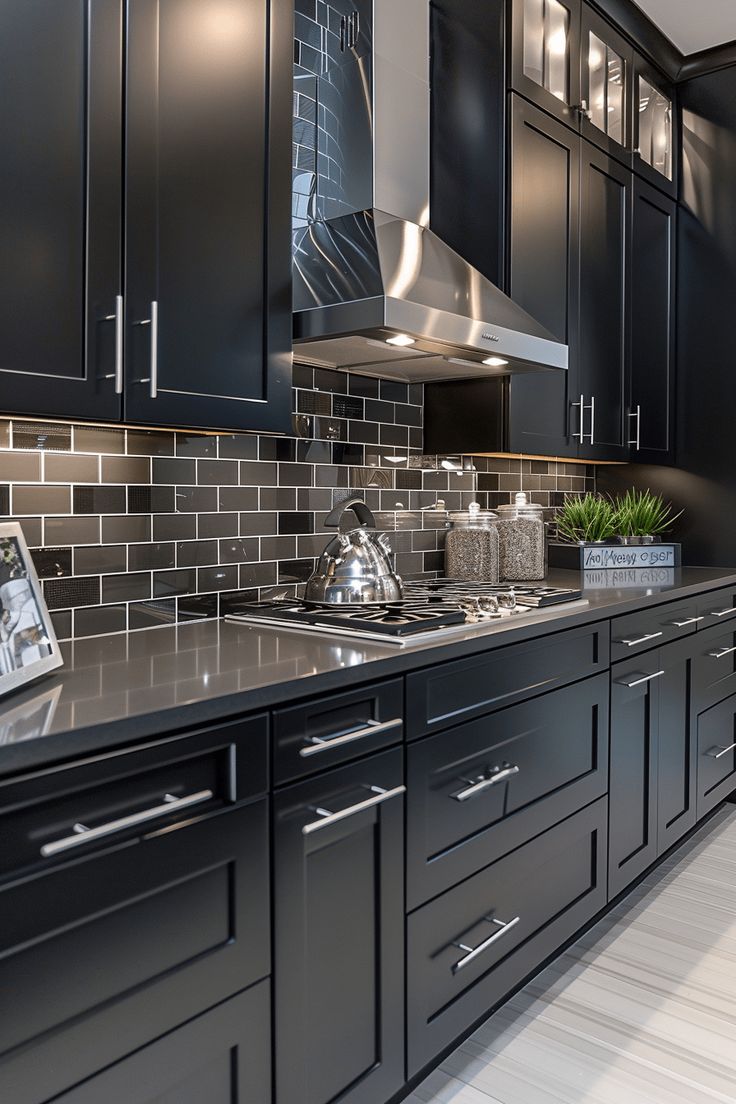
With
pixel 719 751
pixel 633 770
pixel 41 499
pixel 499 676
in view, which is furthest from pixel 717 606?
pixel 41 499

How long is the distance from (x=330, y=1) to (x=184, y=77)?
1.03 metres

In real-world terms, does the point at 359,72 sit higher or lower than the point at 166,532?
higher

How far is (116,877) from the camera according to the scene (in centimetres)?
112

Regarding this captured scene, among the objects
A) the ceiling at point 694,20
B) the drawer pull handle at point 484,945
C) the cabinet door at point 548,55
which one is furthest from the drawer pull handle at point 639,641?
the ceiling at point 694,20

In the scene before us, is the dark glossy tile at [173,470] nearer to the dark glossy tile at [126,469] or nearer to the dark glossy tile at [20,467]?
the dark glossy tile at [126,469]

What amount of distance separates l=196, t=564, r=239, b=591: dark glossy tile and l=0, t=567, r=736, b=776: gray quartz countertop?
4.7 inches

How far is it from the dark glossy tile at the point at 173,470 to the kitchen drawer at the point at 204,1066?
3.64ft

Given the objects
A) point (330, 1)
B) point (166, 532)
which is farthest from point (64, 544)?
point (330, 1)

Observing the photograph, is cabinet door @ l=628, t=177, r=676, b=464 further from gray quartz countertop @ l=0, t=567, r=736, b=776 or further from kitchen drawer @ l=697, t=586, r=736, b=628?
gray quartz countertop @ l=0, t=567, r=736, b=776

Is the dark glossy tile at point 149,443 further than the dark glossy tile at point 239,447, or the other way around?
the dark glossy tile at point 239,447

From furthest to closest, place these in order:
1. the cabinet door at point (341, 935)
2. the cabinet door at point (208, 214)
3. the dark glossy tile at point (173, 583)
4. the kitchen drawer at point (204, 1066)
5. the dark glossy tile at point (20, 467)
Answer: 1. the dark glossy tile at point (173, 583)
2. the dark glossy tile at point (20, 467)
3. the cabinet door at point (208, 214)
4. the cabinet door at point (341, 935)
5. the kitchen drawer at point (204, 1066)

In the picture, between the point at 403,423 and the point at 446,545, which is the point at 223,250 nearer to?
the point at 403,423

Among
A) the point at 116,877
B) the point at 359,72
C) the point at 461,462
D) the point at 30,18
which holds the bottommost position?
the point at 116,877

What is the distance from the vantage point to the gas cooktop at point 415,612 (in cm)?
177
